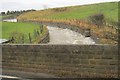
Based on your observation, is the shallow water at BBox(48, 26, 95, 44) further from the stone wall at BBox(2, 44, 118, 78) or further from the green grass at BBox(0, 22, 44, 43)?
the stone wall at BBox(2, 44, 118, 78)

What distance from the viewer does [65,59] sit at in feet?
39.8

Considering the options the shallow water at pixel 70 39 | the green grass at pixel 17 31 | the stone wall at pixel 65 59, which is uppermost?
the green grass at pixel 17 31

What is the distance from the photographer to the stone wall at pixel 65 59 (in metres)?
11.5

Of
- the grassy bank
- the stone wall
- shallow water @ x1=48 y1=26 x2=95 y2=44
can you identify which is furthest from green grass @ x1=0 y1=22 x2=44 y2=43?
the stone wall

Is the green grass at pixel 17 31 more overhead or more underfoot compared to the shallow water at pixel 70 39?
more overhead

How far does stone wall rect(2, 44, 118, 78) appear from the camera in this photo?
1147 centimetres

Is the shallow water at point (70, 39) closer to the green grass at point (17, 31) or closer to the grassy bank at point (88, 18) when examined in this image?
the grassy bank at point (88, 18)

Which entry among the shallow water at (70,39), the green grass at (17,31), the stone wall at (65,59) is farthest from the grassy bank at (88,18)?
Answer: the green grass at (17,31)

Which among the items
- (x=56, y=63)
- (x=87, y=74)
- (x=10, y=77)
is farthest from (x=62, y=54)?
(x=10, y=77)

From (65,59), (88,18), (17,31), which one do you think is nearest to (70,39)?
(17,31)

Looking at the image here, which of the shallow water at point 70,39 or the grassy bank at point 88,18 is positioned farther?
the shallow water at point 70,39

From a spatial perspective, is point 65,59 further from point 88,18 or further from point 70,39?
point 88,18

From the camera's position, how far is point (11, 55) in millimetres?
13414

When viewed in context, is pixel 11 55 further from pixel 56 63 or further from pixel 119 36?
pixel 119 36
